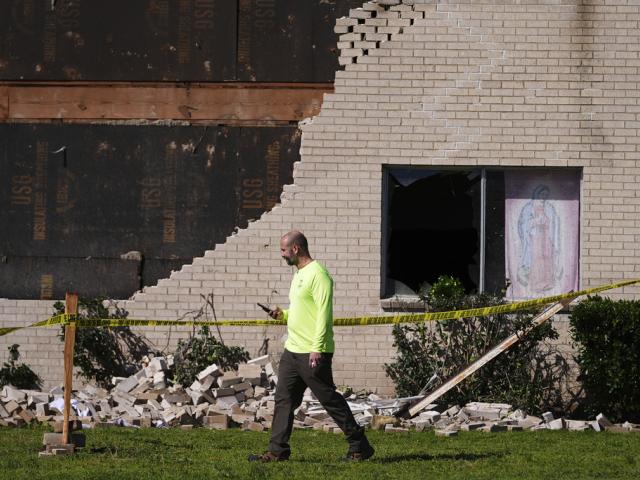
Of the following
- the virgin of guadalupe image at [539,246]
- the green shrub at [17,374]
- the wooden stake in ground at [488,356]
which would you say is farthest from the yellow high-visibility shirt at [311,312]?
the green shrub at [17,374]

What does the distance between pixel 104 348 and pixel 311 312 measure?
532 cm

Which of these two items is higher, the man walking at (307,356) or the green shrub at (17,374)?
the man walking at (307,356)

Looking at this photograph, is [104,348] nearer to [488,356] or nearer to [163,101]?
[163,101]

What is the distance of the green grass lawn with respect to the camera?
352 inches

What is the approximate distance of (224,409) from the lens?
12781 millimetres

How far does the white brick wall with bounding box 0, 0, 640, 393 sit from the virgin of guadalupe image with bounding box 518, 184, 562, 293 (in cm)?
38

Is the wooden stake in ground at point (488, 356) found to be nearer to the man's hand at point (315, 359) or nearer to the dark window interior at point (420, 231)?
the dark window interior at point (420, 231)

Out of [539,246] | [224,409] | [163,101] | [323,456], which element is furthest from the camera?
[163,101]

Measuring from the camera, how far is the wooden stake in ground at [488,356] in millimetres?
12945

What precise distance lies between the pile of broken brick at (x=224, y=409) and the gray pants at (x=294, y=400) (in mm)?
2440

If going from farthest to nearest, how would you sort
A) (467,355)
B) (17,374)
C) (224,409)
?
1. (17,374)
2. (467,355)
3. (224,409)

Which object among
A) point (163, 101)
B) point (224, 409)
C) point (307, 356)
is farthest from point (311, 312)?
point (163, 101)

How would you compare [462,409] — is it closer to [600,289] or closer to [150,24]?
[600,289]

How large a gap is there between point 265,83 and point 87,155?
2350 millimetres
